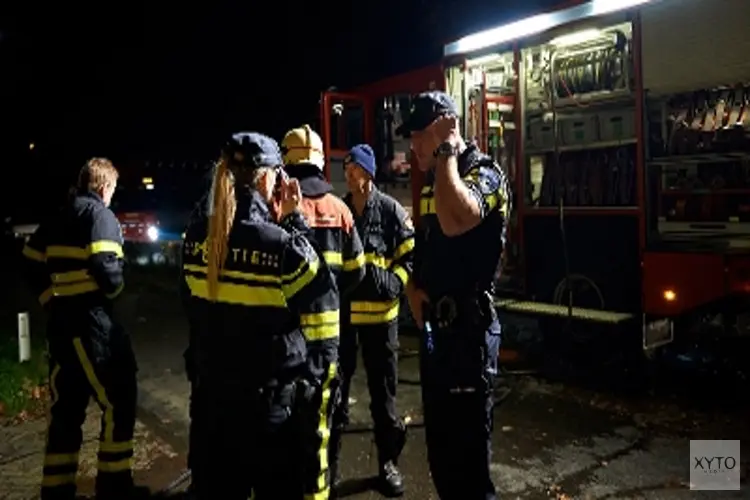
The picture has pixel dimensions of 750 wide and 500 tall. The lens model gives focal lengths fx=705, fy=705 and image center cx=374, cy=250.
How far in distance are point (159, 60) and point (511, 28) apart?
28444mm

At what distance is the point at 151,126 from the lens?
36.4 meters

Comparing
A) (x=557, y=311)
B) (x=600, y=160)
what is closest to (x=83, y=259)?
(x=557, y=311)

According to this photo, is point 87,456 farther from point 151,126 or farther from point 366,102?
point 151,126

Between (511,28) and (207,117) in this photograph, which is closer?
(511,28)

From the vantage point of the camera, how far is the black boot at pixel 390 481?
3.96m

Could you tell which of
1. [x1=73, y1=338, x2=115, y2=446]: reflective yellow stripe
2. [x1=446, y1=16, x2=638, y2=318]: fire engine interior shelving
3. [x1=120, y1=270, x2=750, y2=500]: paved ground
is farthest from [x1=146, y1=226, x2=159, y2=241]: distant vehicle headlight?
[x1=73, y1=338, x2=115, y2=446]: reflective yellow stripe

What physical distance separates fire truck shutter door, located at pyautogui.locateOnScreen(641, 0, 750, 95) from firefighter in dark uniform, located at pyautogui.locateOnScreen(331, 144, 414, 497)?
9.63 feet

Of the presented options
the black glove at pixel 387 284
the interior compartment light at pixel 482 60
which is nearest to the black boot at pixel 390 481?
the black glove at pixel 387 284

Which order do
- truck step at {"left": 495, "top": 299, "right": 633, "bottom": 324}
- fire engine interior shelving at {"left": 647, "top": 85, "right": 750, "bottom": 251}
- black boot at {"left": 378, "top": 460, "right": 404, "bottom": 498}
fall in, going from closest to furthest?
black boot at {"left": 378, "top": 460, "right": 404, "bottom": 498}, fire engine interior shelving at {"left": 647, "top": 85, "right": 750, "bottom": 251}, truck step at {"left": 495, "top": 299, "right": 633, "bottom": 324}

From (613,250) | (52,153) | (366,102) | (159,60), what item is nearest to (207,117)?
(159,60)

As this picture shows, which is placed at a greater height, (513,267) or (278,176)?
(278,176)

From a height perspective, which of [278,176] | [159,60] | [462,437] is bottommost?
[462,437]

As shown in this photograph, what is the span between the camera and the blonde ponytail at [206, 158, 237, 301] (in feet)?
7.61

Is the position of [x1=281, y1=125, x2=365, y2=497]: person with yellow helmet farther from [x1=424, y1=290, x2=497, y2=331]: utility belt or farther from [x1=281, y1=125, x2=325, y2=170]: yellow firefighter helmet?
[x1=424, y1=290, x2=497, y2=331]: utility belt
